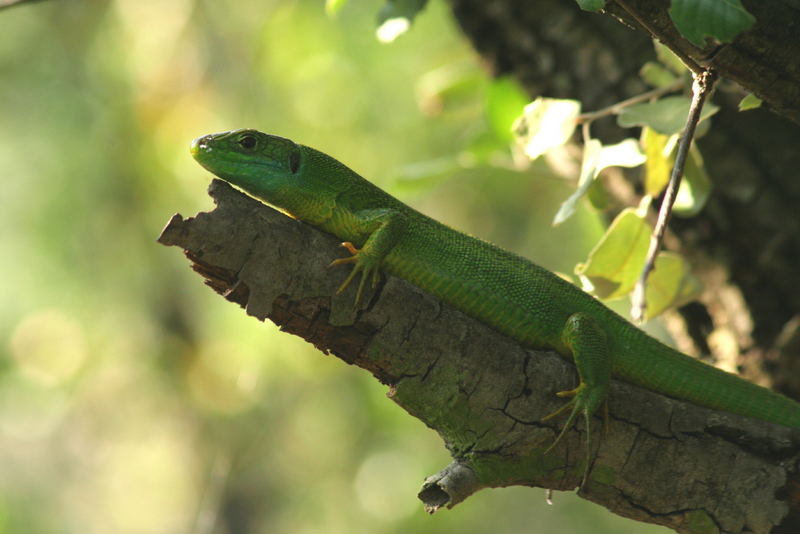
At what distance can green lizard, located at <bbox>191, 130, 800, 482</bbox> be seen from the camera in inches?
121

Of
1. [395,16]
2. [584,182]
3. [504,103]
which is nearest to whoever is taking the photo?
[584,182]

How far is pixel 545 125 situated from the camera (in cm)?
312

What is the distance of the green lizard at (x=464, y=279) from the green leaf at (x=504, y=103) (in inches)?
39.2

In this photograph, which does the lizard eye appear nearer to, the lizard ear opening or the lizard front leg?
the lizard ear opening

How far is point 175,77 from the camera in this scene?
859cm

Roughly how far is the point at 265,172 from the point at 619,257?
1.44 m

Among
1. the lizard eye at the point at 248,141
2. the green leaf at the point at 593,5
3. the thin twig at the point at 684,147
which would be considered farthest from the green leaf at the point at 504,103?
the green leaf at the point at 593,5

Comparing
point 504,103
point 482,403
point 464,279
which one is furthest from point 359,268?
point 504,103

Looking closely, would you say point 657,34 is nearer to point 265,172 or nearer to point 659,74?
point 659,74

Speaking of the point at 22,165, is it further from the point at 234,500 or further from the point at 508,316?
the point at 508,316

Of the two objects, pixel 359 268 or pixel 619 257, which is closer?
pixel 359 268

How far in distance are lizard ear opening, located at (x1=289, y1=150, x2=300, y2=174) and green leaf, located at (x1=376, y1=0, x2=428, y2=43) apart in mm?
676

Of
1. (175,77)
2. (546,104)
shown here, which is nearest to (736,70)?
(546,104)

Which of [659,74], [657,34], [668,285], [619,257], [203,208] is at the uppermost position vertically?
[203,208]
